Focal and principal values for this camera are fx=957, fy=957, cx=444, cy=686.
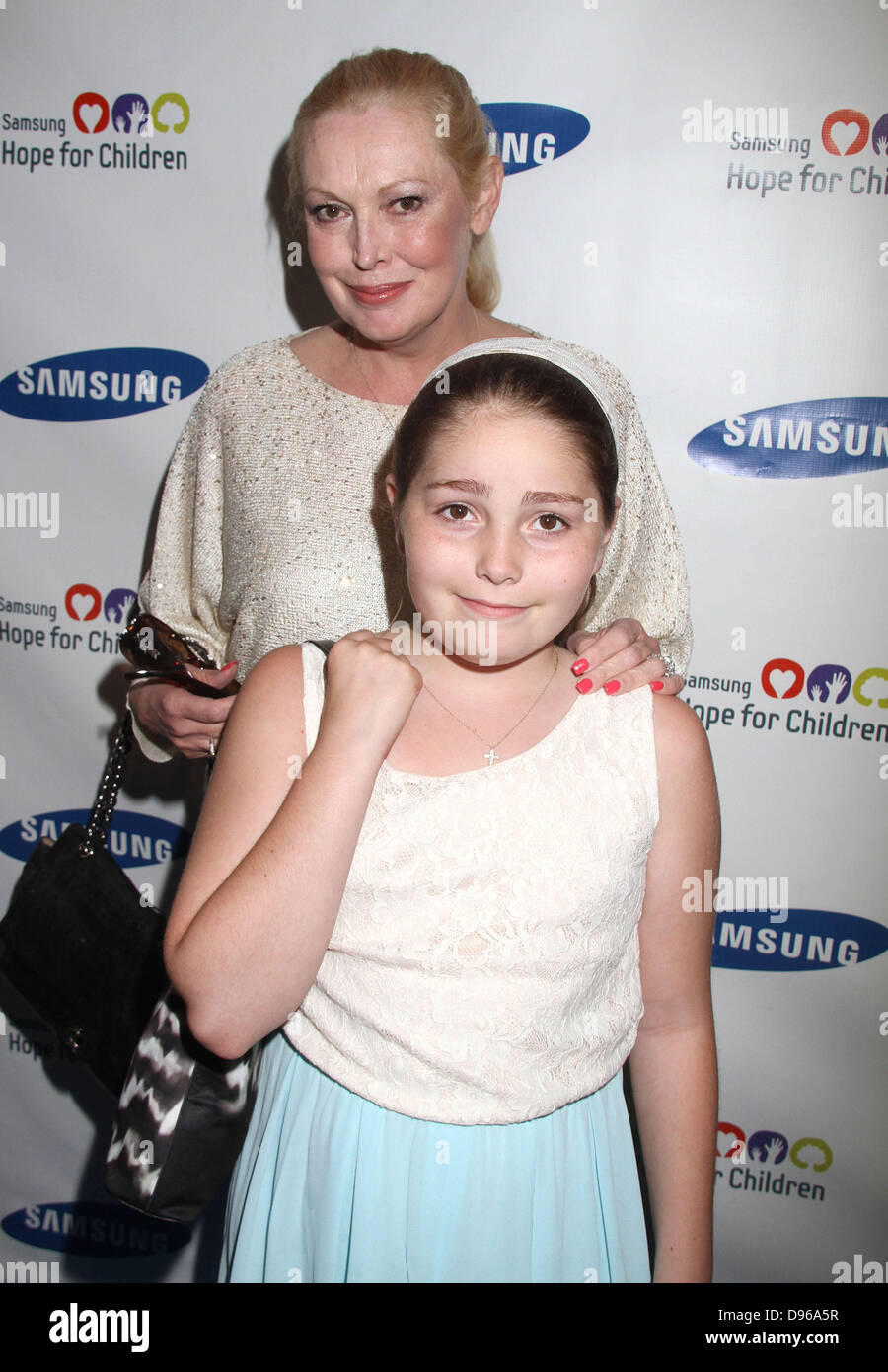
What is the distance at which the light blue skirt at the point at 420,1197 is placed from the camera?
1.14 meters

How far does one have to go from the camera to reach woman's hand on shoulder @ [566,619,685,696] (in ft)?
4.02

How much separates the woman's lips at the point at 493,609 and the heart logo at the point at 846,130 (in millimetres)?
1350

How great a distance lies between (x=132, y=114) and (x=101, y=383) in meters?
0.54

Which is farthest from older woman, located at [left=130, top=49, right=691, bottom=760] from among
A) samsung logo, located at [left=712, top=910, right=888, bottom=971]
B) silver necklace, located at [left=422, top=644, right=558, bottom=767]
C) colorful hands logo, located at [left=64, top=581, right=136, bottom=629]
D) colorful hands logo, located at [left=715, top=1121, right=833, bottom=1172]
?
colorful hands logo, located at [left=715, top=1121, right=833, bottom=1172]

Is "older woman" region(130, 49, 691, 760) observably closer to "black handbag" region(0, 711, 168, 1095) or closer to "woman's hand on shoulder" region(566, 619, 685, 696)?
"woman's hand on shoulder" region(566, 619, 685, 696)

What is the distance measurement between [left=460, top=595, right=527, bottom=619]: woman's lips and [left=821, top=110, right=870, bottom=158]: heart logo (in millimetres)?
1350

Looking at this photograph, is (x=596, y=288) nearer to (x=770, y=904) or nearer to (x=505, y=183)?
(x=505, y=183)

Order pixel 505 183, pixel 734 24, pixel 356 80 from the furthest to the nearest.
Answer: pixel 505 183 → pixel 734 24 → pixel 356 80

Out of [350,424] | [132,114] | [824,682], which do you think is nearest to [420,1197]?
[350,424]

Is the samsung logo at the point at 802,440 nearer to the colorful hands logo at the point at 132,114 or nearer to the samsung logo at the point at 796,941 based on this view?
the samsung logo at the point at 796,941

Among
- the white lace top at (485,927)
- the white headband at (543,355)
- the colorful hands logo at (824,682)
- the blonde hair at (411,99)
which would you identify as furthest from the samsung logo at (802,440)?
the white lace top at (485,927)
